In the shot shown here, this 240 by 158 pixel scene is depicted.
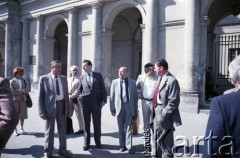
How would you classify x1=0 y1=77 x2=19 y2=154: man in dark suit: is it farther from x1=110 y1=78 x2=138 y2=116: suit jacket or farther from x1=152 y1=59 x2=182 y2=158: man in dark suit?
x1=110 y1=78 x2=138 y2=116: suit jacket

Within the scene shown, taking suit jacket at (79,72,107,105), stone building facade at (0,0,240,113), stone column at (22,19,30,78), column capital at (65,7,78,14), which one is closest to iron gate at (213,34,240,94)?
stone building facade at (0,0,240,113)

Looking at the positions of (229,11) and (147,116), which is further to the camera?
(229,11)

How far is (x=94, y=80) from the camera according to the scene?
A: 20.9 ft

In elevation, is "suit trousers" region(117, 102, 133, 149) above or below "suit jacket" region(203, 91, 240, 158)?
below

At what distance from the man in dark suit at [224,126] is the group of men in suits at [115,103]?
232 centimetres

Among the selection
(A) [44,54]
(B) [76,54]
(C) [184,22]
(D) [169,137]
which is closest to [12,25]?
(A) [44,54]

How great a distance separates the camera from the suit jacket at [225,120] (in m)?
2.10

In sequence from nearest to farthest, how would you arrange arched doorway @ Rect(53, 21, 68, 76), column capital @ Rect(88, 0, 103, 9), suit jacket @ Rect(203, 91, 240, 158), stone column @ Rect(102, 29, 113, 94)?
suit jacket @ Rect(203, 91, 240, 158), column capital @ Rect(88, 0, 103, 9), stone column @ Rect(102, 29, 113, 94), arched doorway @ Rect(53, 21, 68, 76)

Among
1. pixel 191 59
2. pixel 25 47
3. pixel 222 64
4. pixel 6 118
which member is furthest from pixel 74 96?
pixel 222 64

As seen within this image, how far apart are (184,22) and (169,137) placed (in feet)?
26.6

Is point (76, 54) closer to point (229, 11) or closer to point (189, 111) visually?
point (189, 111)

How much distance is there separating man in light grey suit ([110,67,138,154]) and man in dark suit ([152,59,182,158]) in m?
1.21

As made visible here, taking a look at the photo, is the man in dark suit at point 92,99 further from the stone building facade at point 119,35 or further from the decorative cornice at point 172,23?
the decorative cornice at point 172,23

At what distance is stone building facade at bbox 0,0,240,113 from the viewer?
11508mm
